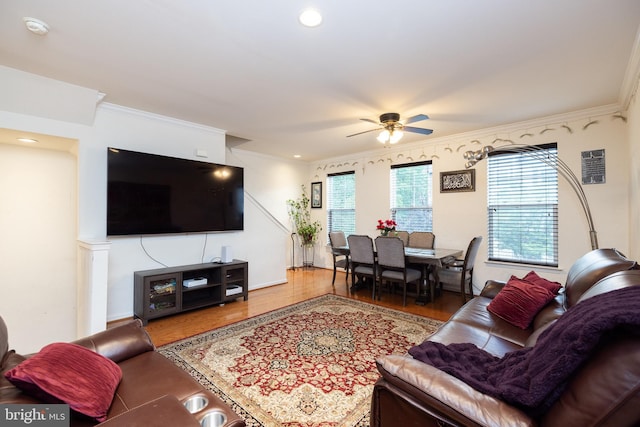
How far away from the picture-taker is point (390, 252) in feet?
12.4

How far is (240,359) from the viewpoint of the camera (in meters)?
2.39

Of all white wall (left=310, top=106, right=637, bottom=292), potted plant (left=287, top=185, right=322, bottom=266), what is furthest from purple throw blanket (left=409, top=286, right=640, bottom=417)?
potted plant (left=287, top=185, right=322, bottom=266)

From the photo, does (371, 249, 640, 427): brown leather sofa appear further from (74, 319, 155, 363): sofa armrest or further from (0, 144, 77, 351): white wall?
(0, 144, 77, 351): white wall

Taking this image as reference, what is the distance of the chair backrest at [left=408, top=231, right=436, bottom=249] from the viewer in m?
4.61

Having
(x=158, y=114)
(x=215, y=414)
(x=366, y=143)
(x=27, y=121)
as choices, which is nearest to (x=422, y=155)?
(x=366, y=143)

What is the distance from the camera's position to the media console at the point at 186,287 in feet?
10.5

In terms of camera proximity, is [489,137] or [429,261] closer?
[429,261]

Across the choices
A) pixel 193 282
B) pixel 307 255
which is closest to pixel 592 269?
pixel 193 282

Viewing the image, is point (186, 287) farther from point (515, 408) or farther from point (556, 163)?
point (556, 163)

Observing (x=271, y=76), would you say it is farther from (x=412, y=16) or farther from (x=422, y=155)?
(x=422, y=155)

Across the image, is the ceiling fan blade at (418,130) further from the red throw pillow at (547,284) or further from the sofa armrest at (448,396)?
the sofa armrest at (448,396)

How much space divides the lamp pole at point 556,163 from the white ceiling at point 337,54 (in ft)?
1.53

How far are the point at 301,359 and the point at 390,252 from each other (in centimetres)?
191

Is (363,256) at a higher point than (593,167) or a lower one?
lower
